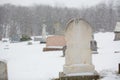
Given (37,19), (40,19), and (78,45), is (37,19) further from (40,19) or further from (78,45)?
(78,45)

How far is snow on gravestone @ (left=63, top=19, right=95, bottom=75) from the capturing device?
7.18 metres

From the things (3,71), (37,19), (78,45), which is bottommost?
(3,71)

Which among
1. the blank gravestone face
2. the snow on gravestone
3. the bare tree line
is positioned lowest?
the blank gravestone face

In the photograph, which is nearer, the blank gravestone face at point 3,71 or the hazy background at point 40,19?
the blank gravestone face at point 3,71

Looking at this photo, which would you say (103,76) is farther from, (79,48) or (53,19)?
(53,19)

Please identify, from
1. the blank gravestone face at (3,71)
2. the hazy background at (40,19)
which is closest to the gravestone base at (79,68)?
the blank gravestone face at (3,71)

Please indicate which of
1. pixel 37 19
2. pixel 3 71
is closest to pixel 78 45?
pixel 3 71

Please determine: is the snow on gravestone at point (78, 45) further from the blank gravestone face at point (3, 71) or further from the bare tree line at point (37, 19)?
the bare tree line at point (37, 19)

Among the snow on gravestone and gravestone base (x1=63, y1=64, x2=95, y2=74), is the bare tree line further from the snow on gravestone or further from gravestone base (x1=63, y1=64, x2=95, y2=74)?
gravestone base (x1=63, y1=64, x2=95, y2=74)

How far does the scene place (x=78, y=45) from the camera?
721cm

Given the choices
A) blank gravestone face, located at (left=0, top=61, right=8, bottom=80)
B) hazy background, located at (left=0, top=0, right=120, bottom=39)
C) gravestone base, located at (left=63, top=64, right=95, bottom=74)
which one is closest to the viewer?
gravestone base, located at (left=63, top=64, right=95, bottom=74)

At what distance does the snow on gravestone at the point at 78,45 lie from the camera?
7.18 m

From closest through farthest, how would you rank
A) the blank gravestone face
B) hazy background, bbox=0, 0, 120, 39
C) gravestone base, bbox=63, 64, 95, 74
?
gravestone base, bbox=63, 64, 95, 74 < the blank gravestone face < hazy background, bbox=0, 0, 120, 39

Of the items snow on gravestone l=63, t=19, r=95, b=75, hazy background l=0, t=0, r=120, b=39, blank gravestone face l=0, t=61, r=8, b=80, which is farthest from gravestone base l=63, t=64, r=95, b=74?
hazy background l=0, t=0, r=120, b=39
